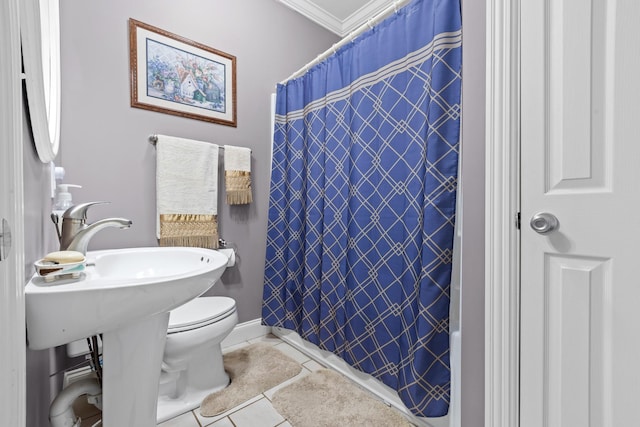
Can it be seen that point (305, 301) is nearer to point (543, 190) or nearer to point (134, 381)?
point (134, 381)

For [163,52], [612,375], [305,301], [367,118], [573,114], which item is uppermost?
[163,52]

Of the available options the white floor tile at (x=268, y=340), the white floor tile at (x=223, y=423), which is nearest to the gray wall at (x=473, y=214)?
the white floor tile at (x=223, y=423)

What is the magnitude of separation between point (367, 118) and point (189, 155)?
3.31 ft

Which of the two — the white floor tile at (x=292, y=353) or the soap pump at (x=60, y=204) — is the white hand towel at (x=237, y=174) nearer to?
the soap pump at (x=60, y=204)

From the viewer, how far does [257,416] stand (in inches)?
45.9

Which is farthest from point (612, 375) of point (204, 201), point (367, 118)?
point (204, 201)

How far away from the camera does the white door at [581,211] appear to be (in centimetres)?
61

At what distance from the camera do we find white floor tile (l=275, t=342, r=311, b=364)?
5.26 ft

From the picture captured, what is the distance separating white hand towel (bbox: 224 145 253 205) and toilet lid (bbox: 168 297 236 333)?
0.63m

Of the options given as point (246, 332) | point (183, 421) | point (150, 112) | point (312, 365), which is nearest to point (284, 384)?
point (312, 365)

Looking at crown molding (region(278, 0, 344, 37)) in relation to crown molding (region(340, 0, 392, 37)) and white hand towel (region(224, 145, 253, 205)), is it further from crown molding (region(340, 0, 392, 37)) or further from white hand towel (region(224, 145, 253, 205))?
white hand towel (region(224, 145, 253, 205))

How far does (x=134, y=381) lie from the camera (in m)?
0.77

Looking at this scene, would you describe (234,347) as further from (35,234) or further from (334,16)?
(334,16)

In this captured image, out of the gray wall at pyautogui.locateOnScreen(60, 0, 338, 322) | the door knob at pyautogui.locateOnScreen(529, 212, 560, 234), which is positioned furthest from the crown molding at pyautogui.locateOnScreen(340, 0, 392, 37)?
the door knob at pyautogui.locateOnScreen(529, 212, 560, 234)
